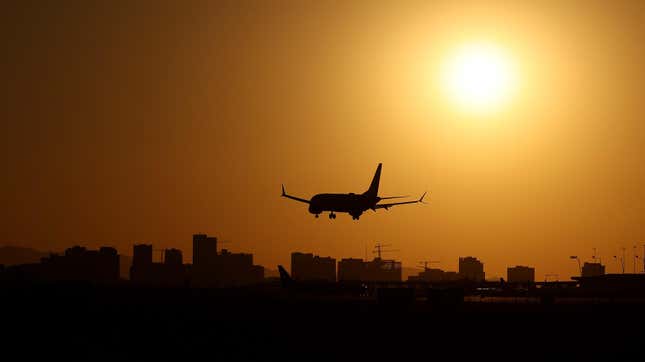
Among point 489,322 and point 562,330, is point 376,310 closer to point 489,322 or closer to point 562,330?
point 489,322

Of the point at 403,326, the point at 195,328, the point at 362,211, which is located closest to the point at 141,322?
the point at 195,328

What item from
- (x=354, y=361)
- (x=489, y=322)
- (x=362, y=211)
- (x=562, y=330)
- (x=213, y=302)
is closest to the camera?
(x=354, y=361)

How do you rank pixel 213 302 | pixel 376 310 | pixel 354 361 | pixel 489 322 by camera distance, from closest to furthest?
pixel 354 361 → pixel 489 322 → pixel 376 310 → pixel 213 302

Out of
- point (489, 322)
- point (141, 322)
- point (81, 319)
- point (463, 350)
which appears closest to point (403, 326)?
point (489, 322)

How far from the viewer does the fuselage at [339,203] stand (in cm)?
17125

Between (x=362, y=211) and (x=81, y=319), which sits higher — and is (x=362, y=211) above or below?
above

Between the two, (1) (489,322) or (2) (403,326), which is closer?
(2) (403,326)

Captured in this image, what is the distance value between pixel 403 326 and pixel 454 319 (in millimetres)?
12722

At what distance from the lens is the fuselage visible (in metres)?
171

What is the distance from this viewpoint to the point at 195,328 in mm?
92562

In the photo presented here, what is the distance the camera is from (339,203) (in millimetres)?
171375

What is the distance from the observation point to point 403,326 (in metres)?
97.5

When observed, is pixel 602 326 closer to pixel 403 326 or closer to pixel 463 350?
pixel 403 326

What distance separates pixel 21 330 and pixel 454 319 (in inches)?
1940
